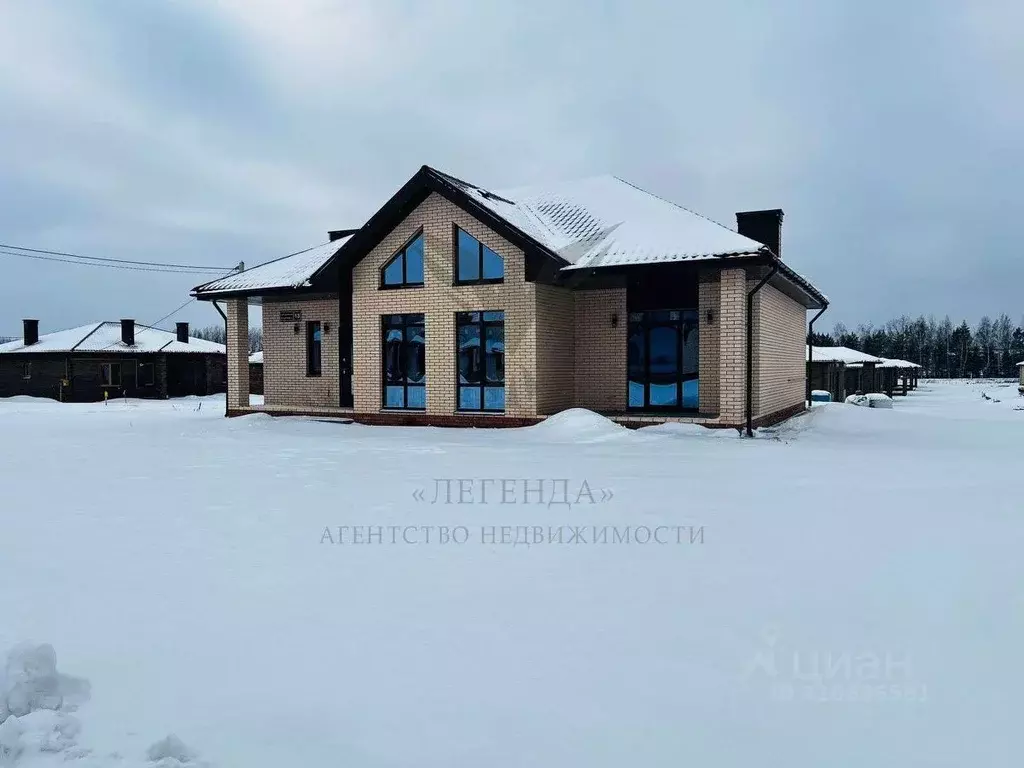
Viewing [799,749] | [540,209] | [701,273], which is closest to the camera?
[799,749]

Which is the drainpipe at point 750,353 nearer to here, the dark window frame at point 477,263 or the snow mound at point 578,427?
the snow mound at point 578,427

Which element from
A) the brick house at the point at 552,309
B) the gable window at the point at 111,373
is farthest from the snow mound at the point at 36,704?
the gable window at the point at 111,373

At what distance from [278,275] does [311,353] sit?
2271 mm

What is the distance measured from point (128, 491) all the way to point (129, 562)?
3235 millimetres

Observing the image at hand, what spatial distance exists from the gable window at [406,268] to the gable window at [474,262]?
3.07 feet

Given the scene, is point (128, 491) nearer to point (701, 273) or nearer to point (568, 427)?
point (568, 427)

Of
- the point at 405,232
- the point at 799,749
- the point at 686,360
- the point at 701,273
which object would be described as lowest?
the point at 799,749

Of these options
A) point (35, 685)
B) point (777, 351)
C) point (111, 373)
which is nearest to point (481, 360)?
point (777, 351)

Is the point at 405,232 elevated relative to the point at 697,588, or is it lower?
elevated

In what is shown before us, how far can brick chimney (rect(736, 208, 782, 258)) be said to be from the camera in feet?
58.1

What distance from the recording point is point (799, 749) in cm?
296

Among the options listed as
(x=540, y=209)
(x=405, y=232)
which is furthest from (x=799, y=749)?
(x=540, y=209)

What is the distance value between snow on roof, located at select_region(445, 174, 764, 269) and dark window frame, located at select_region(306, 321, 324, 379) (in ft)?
18.5

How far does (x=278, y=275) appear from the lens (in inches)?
759
